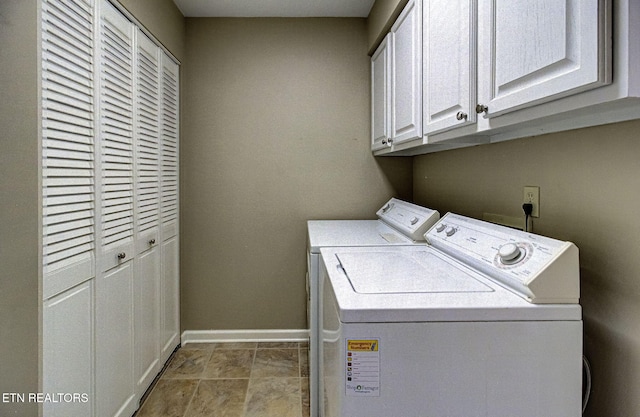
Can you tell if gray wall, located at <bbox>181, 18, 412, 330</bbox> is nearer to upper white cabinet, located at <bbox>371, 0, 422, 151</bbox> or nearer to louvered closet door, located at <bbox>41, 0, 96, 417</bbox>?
upper white cabinet, located at <bbox>371, 0, 422, 151</bbox>

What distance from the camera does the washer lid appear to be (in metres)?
1.14

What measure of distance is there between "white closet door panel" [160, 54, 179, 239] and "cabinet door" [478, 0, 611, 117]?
1974mm

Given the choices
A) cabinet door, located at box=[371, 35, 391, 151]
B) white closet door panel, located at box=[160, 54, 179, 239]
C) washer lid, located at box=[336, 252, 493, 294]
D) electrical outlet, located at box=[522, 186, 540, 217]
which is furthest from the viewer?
white closet door panel, located at box=[160, 54, 179, 239]

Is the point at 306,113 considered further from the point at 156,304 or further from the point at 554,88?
the point at 554,88

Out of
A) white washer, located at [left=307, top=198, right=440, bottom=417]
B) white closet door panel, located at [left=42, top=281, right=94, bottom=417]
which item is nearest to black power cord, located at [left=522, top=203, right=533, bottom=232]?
white washer, located at [left=307, top=198, right=440, bottom=417]

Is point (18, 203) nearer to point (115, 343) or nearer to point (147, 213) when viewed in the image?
point (115, 343)

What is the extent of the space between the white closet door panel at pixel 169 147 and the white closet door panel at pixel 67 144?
899 millimetres

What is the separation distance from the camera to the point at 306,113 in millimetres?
2949

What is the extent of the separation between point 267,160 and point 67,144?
1.61m

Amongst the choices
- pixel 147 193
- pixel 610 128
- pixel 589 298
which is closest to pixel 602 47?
pixel 610 128

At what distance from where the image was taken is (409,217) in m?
2.23

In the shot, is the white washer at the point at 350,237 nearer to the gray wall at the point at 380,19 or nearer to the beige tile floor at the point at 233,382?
the beige tile floor at the point at 233,382

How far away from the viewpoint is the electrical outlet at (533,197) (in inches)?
55.0

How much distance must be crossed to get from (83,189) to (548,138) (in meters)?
1.72
